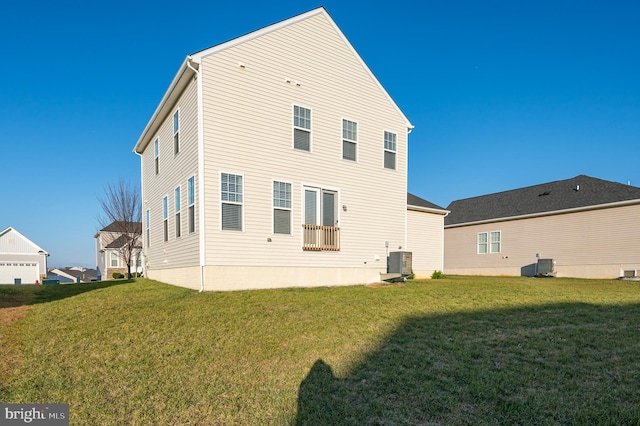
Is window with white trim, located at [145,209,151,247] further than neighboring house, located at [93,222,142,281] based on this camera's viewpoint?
No

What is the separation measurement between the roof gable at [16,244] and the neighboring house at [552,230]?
37872 mm

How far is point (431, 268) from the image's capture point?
16.6 m

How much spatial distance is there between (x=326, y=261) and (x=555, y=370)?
26.0 ft

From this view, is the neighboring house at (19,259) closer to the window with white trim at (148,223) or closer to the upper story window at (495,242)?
the window with white trim at (148,223)

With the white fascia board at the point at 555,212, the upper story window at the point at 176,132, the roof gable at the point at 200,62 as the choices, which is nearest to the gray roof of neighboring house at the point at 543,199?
the white fascia board at the point at 555,212

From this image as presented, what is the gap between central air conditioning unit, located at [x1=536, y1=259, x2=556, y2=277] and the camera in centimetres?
1870

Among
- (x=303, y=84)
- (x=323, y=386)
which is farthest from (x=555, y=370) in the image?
(x=303, y=84)

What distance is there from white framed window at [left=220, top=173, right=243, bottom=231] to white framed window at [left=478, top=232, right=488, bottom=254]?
1814 cm

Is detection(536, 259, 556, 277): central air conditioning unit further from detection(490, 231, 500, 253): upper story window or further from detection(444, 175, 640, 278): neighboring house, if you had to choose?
detection(490, 231, 500, 253): upper story window

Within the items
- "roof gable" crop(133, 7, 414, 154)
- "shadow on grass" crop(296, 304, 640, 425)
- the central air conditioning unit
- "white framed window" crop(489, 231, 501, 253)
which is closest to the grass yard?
"shadow on grass" crop(296, 304, 640, 425)

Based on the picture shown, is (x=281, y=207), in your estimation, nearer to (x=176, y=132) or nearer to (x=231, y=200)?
(x=231, y=200)

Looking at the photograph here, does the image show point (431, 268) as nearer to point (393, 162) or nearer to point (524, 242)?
→ point (393, 162)

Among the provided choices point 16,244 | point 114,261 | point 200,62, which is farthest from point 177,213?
point 16,244

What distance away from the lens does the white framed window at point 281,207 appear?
10953 millimetres
